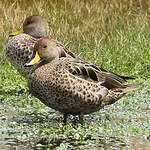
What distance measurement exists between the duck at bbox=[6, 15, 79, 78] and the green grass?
1.58 feet

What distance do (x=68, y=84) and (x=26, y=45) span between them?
7.05 ft

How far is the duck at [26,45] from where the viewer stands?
8.13m

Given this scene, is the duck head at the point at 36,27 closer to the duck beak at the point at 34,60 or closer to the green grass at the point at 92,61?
the green grass at the point at 92,61

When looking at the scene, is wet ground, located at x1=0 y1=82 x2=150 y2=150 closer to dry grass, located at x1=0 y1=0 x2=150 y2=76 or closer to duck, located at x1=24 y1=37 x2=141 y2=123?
duck, located at x1=24 y1=37 x2=141 y2=123

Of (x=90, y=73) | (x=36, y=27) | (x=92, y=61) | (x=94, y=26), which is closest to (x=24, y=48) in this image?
(x=36, y=27)

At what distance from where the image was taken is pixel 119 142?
228 inches

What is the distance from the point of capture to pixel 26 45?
8.26 m

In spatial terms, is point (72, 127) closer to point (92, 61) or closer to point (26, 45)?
point (26, 45)

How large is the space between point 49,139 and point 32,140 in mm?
192

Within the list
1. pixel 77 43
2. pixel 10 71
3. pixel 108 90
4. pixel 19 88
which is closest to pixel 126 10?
pixel 77 43

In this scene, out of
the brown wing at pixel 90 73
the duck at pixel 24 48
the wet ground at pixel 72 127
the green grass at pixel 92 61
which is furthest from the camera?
the duck at pixel 24 48

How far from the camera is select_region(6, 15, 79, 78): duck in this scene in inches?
320

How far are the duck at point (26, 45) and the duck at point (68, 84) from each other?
1327 millimetres

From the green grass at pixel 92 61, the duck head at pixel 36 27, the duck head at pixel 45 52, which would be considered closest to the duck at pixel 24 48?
the duck head at pixel 36 27
